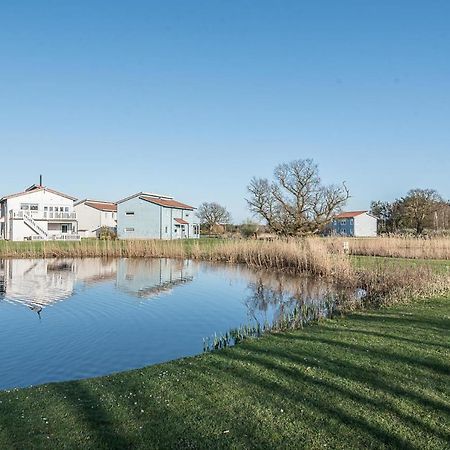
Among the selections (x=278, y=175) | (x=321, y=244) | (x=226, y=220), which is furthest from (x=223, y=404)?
(x=226, y=220)

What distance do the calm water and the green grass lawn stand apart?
1.83m

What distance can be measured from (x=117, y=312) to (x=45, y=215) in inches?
1605

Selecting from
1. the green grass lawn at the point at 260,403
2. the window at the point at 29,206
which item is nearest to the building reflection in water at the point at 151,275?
the green grass lawn at the point at 260,403

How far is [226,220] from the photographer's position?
7588 centimetres

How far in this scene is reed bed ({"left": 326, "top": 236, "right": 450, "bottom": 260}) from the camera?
67.3 ft

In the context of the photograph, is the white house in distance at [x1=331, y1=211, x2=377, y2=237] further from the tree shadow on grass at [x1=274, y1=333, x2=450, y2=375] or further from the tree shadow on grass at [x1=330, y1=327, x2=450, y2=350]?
the tree shadow on grass at [x1=274, y1=333, x2=450, y2=375]

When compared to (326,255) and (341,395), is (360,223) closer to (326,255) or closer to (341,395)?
(326,255)

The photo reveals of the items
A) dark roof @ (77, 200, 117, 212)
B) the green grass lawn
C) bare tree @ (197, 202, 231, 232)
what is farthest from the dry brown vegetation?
bare tree @ (197, 202, 231, 232)

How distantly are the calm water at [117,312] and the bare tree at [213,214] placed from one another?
54.1 meters

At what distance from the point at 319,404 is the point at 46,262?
921 inches

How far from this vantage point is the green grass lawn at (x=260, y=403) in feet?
11.2

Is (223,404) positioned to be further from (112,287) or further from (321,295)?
(112,287)

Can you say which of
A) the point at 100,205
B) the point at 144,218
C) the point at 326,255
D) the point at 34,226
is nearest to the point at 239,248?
the point at 326,255

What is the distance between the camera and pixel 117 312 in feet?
36.2
